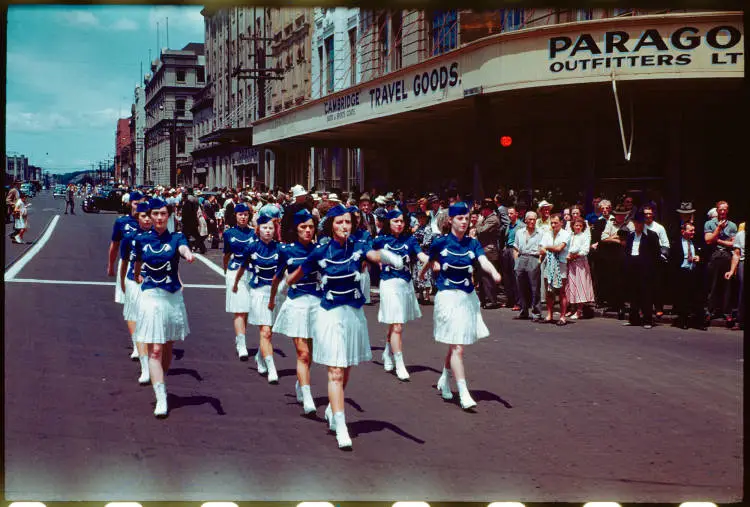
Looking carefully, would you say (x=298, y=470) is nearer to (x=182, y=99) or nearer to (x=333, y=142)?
(x=333, y=142)

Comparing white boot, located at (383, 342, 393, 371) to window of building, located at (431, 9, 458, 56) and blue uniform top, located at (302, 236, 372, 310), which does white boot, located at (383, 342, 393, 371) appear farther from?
window of building, located at (431, 9, 458, 56)

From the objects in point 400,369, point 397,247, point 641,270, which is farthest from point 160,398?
point 641,270

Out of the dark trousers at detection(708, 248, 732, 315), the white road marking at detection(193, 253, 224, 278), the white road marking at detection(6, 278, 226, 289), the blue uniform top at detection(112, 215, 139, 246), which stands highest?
the blue uniform top at detection(112, 215, 139, 246)

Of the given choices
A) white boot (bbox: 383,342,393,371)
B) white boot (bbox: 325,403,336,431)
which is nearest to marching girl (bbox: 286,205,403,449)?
white boot (bbox: 325,403,336,431)

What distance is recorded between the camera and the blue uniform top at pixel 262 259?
29.3ft

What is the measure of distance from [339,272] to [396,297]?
3032mm

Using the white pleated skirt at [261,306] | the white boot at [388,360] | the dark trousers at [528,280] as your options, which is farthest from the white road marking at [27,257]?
the white boot at [388,360]

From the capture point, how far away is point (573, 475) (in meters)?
5.73

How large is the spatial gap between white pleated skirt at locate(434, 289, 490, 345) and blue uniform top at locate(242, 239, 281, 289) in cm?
194

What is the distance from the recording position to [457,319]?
314 inches

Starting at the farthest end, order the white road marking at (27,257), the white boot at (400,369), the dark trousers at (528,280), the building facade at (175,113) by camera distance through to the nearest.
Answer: the building facade at (175,113)
the white road marking at (27,257)
the dark trousers at (528,280)
the white boot at (400,369)

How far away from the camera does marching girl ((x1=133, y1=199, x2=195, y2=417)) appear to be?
7.36m

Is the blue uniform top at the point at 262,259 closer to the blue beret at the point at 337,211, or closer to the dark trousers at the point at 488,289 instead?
the blue beret at the point at 337,211

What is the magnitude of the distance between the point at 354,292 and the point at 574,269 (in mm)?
8139
